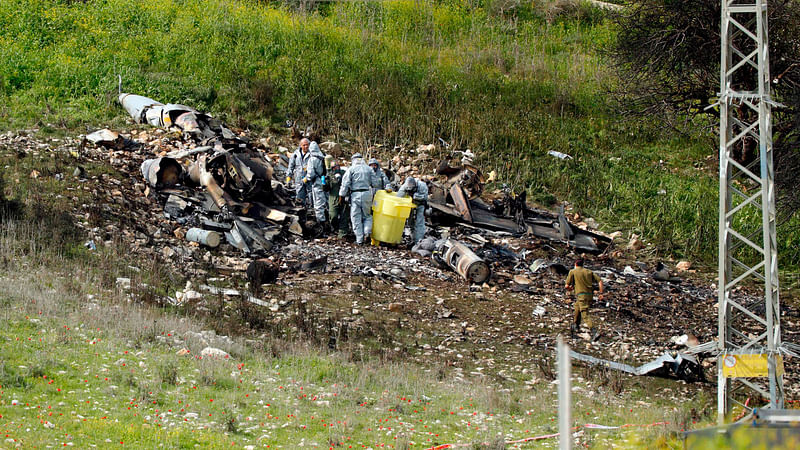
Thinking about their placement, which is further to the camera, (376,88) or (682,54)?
(376,88)

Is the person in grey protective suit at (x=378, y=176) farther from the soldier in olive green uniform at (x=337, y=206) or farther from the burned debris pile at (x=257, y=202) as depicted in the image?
the burned debris pile at (x=257, y=202)

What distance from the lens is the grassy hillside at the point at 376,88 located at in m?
18.5

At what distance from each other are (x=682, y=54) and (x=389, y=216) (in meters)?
9.52

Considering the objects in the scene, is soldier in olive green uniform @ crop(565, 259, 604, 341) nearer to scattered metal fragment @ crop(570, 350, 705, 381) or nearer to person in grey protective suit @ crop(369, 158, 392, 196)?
scattered metal fragment @ crop(570, 350, 705, 381)

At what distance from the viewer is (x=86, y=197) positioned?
44.5 ft

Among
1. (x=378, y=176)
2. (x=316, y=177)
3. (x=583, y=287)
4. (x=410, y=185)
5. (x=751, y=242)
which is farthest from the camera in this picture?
(x=316, y=177)

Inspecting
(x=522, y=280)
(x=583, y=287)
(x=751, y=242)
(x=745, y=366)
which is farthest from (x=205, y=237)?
(x=745, y=366)

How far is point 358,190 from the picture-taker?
45.8 feet

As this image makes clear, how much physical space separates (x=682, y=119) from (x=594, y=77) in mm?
3162

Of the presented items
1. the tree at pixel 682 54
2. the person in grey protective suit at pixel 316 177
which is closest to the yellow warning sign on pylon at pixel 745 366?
the person in grey protective suit at pixel 316 177

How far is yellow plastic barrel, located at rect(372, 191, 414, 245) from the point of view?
13781 millimetres

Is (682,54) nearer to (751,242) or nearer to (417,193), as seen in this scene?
(417,193)

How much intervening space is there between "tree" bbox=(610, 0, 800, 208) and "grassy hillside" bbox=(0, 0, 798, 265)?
1.66 meters

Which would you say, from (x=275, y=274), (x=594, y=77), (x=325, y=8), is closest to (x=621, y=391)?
(x=275, y=274)
